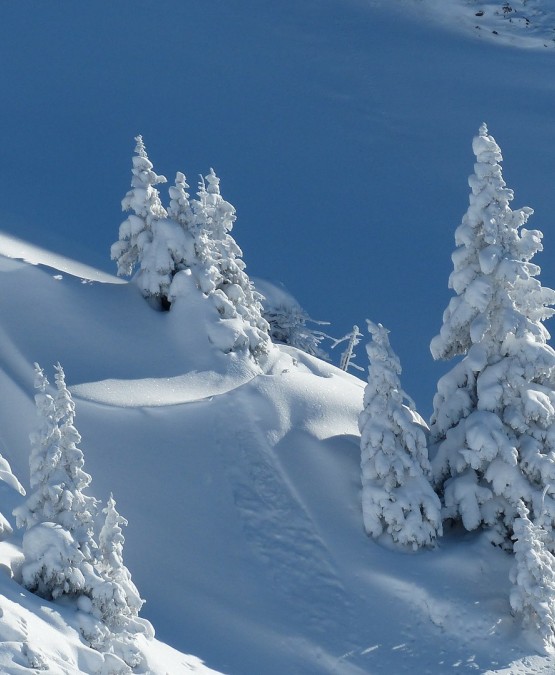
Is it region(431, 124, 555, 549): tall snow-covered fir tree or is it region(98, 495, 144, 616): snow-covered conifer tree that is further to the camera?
region(431, 124, 555, 549): tall snow-covered fir tree

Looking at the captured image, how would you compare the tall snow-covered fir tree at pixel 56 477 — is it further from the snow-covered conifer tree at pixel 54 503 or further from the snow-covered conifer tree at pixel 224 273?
the snow-covered conifer tree at pixel 224 273

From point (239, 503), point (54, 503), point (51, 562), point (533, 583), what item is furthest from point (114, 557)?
point (533, 583)

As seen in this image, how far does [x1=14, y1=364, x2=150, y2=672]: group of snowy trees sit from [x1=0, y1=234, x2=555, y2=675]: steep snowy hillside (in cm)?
150

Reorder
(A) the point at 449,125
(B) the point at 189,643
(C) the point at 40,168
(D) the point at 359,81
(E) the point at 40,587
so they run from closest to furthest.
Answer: (E) the point at 40,587
(B) the point at 189,643
(C) the point at 40,168
(A) the point at 449,125
(D) the point at 359,81

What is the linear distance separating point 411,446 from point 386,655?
4.78 meters

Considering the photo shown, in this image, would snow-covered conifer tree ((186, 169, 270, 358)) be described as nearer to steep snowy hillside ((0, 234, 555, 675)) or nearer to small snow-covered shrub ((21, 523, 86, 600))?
steep snowy hillside ((0, 234, 555, 675))

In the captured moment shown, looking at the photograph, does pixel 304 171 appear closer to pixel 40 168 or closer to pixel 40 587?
pixel 40 168

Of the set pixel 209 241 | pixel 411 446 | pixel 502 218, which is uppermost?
pixel 502 218

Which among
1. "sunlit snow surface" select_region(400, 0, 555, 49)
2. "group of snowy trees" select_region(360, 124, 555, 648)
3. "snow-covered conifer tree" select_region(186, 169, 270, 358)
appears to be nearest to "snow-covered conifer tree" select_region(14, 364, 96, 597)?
"group of snowy trees" select_region(360, 124, 555, 648)

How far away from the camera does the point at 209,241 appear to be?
111ft

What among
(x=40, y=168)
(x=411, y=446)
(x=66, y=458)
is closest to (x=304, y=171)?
(x=40, y=168)

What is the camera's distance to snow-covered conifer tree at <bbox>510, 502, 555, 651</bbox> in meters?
27.8

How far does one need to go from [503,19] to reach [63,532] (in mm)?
72313

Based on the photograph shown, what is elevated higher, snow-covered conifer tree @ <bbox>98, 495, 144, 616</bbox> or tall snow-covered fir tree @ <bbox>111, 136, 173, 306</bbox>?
tall snow-covered fir tree @ <bbox>111, 136, 173, 306</bbox>
